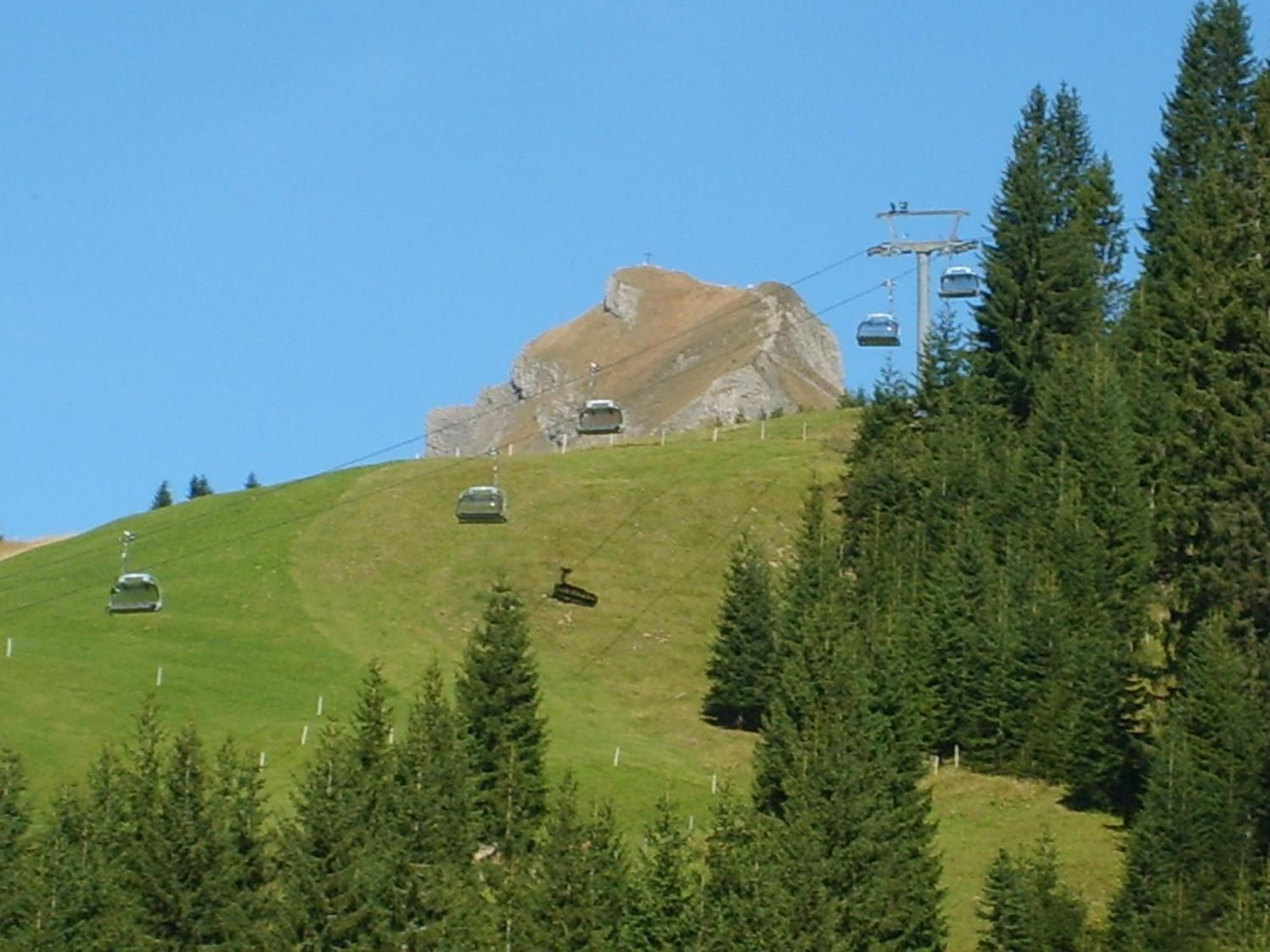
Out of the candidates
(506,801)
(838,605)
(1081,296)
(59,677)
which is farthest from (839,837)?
(1081,296)

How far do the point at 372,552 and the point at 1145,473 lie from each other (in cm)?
3425

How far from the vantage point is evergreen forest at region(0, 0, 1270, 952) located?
63.3 meters

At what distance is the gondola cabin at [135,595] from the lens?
93.2m

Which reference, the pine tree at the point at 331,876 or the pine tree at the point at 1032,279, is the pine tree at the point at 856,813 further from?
the pine tree at the point at 1032,279

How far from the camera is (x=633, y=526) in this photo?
120m

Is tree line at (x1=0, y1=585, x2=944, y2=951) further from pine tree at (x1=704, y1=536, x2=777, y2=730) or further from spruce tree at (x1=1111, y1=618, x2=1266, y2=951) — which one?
pine tree at (x1=704, y1=536, x2=777, y2=730)

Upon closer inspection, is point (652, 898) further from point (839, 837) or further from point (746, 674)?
point (746, 674)

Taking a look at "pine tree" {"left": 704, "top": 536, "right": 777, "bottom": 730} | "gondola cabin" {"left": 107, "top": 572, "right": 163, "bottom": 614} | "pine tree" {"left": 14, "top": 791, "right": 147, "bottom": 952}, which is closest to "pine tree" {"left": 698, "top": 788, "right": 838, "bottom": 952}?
"pine tree" {"left": 14, "top": 791, "right": 147, "bottom": 952}

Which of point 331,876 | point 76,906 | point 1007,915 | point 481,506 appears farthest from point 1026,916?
point 481,506

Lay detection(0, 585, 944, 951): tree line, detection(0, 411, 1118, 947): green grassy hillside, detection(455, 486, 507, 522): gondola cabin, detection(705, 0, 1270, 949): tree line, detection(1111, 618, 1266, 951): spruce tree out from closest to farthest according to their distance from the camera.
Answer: detection(0, 585, 944, 951): tree line → detection(1111, 618, 1266, 951): spruce tree → detection(705, 0, 1270, 949): tree line → detection(0, 411, 1118, 947): green grassy hillside → detection(455, 486, 507, 522): gondola cabin

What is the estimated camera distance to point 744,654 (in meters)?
97.2

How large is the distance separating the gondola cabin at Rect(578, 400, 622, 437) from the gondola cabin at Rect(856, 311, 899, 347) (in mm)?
20048

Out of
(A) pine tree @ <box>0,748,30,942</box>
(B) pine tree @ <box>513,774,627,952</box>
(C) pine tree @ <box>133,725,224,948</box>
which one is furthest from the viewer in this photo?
(A) pine tree @ <box>0,748,30,942</box>

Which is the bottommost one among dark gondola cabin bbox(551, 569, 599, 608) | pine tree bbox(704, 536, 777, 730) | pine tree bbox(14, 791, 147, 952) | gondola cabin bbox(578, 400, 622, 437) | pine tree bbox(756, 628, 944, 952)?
pine tree bbox(14, 791, 147, 952)
